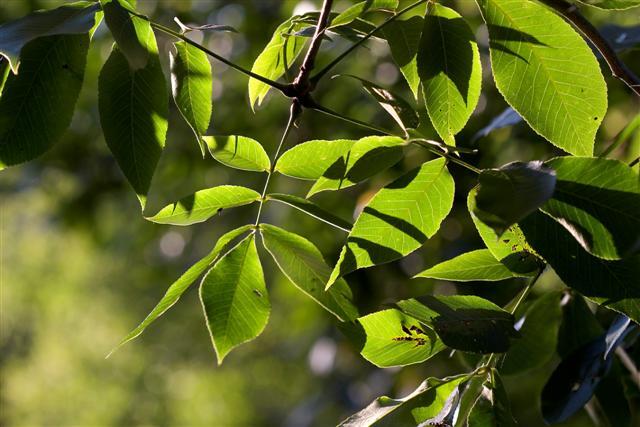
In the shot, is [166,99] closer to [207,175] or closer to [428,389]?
[428,389]

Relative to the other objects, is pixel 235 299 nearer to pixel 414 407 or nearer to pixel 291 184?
pixel 414 407

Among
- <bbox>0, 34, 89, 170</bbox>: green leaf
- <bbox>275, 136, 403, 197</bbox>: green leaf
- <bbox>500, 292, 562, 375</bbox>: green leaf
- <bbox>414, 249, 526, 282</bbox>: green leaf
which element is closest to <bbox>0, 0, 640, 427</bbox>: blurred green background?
<bbox>500, 292, 562, 375</bbox>: green leaf

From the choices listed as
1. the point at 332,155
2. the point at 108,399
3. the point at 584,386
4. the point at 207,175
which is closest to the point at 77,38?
the point at 332,155

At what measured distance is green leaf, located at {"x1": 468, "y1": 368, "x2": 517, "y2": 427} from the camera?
0.70 meters

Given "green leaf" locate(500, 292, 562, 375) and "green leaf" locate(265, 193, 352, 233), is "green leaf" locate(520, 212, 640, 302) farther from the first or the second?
"green leaf" locate(500, 292, 562, 375)

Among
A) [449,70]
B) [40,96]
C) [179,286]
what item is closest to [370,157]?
[449,70]

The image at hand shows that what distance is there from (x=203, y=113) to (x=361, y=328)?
260mm

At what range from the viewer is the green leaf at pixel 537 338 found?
101 centimetres

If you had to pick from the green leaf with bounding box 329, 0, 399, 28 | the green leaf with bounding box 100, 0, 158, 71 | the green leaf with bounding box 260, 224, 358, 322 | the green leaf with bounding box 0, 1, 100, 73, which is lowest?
the green leaf with bounding box 260, 224, 358, 322

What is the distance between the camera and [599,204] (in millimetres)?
623

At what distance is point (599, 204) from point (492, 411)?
8.3 inches

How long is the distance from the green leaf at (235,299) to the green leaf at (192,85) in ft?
0.40

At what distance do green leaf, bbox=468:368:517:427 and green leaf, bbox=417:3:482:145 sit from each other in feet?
0.82

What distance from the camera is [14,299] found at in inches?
598
